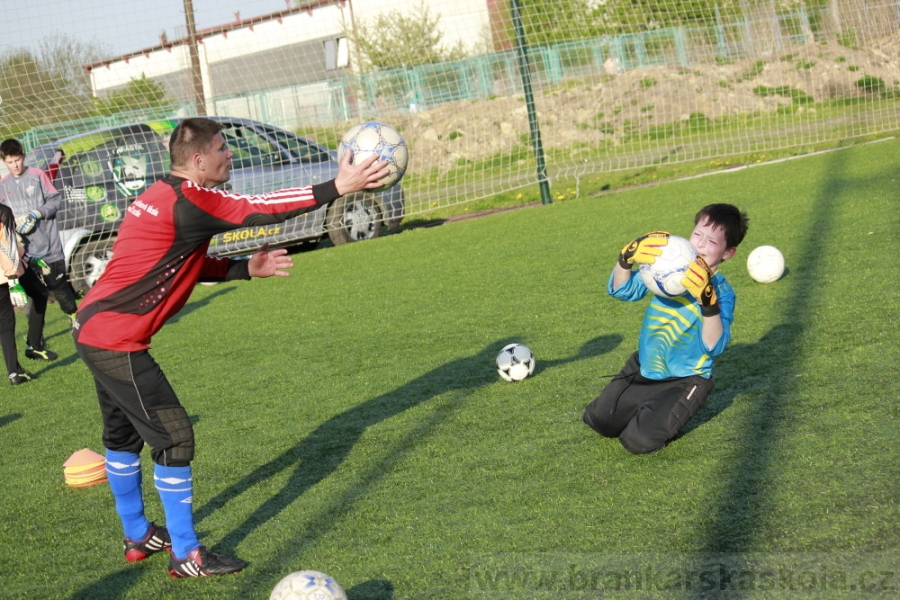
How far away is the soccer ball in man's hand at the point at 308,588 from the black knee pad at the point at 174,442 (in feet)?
2.84

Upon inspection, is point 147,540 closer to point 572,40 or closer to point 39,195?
point 39,195

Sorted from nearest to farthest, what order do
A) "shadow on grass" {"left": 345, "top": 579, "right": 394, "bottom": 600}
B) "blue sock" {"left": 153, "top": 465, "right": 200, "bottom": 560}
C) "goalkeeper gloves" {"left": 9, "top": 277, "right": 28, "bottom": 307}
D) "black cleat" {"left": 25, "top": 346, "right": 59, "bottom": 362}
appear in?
1. "shadow on grass" {"left": 345, "top": 579, "right": 394, "bottom": 600}
2. "blue sock" {"left": 153, "top": 465, "right": 200, "bottom": 560}
3. "goalkeeper gloves" {"left": 9, "top": 277, "right": 28, "bottom": 307}
4. "black cleat" {"left": 25, "top": 346, "right": 59, "bottom": 362}

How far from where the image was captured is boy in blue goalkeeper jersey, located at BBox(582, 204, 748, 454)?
425 cm

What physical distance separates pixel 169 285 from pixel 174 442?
65 cm

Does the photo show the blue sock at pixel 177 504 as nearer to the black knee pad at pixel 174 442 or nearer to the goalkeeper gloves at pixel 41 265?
the black knee pad at pixel 174 442

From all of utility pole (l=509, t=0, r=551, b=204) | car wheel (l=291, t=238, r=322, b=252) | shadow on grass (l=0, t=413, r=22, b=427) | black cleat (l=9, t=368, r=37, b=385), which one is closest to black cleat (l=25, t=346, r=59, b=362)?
black cleat (l=9, t=368, r=37, b=385)

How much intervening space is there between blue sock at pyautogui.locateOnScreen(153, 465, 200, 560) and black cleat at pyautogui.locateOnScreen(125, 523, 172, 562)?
0.20 metres

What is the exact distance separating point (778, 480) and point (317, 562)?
1.94 meters

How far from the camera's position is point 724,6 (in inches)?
561

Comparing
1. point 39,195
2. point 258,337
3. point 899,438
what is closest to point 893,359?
point 899,438

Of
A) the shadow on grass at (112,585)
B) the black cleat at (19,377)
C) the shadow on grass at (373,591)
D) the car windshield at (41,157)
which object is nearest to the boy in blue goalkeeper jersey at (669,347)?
the shadow on grass at (373,591)

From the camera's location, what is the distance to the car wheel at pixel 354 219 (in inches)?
488

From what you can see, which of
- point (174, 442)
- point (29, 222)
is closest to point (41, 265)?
point (29, 222)

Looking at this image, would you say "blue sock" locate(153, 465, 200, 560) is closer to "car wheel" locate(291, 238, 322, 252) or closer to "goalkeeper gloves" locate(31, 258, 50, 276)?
"goalkeeper gloves" locate(31, 258, 50, 276)
